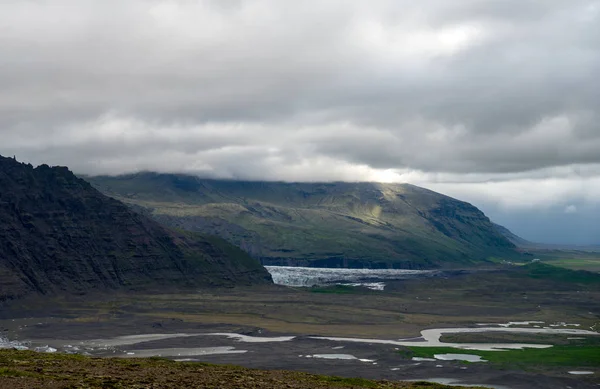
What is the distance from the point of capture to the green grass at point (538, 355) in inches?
5384

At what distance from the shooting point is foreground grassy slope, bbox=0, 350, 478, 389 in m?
62.8

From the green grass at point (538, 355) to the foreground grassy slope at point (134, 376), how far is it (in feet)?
205

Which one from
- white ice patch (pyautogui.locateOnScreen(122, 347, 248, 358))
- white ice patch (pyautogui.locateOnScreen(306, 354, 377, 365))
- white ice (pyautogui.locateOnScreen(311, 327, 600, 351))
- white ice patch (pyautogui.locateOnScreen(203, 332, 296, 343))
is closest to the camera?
white ice patch (pyautogui.locateOnScreen(306, 354, 377, 365))

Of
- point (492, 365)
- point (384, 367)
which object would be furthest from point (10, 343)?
point (492, 365)

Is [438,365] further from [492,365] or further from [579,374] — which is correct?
[579,374]

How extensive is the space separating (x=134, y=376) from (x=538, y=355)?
345 feet

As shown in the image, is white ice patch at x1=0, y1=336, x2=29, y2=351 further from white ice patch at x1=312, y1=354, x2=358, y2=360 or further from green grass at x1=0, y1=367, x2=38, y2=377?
green grass at x1=0, y1=367, x2=38, y2=377

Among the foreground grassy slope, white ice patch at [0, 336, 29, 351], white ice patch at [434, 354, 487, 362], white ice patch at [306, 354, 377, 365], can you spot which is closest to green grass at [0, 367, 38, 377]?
the foreground grassy slope

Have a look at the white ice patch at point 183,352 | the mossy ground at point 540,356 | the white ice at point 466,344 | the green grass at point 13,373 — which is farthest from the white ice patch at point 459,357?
the green grass at point 13,373

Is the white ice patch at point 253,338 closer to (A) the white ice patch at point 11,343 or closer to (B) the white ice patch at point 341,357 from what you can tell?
(B) the white ice patch at point 341,357

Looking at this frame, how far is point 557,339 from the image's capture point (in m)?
173

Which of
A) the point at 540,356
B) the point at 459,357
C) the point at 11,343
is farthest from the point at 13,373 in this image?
the point at 540,356

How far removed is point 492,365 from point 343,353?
32.1 meters

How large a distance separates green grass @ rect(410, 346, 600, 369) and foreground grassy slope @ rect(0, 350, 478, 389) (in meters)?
62.4
